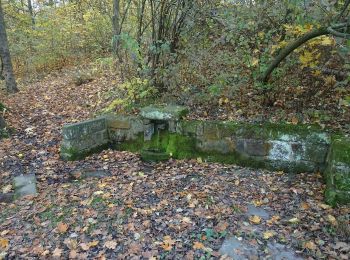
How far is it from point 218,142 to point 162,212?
5.67 ft

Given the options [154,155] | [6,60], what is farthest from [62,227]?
[6,60]

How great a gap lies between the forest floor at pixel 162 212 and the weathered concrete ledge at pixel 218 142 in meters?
0.18

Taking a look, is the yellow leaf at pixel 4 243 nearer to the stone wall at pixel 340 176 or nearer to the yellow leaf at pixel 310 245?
the yellow leaf at pixel 310 245

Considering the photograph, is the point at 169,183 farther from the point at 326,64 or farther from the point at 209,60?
the point at 326,64

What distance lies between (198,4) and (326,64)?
2560mm

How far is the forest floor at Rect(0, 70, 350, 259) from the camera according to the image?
10.8ft

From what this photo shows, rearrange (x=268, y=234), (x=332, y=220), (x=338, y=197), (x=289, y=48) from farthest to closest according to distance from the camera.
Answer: (x=289, y=48) → (x=338, y=197) → (x=332, y=220) → (x=268, y=234)

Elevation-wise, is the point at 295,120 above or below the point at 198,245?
above

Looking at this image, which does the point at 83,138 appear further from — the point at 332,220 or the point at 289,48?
the point at 332,220

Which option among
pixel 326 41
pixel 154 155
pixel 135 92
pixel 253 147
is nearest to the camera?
pixel 326 41

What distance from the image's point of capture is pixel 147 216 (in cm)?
381

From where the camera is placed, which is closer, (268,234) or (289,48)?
(268,234)

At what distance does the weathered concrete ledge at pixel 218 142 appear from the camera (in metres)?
4.41

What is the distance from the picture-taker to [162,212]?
12.8 feet
